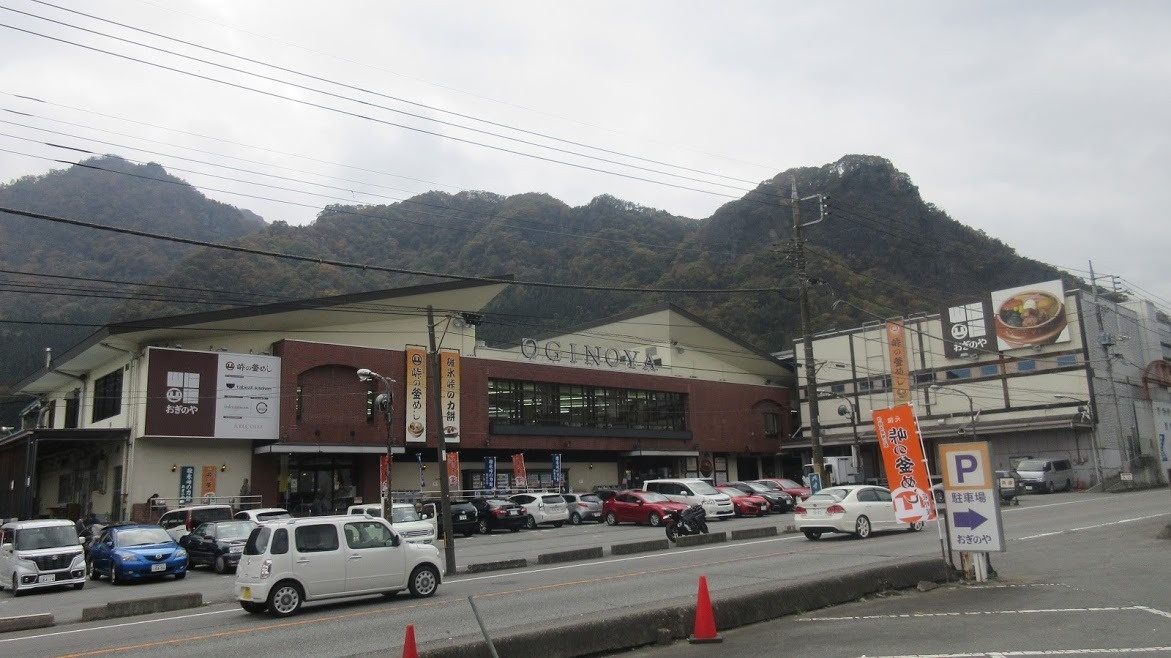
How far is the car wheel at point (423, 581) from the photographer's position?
15.5 metres

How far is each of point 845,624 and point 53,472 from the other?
164ft

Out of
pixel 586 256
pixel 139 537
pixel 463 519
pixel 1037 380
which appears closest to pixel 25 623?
pixel 139 537

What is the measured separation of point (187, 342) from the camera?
128ft

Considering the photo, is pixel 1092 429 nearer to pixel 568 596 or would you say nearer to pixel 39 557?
pixel 568 596

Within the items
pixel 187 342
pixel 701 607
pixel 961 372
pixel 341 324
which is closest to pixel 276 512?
pixel 187 342

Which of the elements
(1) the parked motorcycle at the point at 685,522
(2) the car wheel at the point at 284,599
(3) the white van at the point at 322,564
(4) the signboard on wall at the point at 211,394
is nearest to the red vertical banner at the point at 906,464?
(3) the white van at the point at 322,564

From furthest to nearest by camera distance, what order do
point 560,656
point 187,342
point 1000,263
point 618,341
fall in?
1. point 1000,263
2. point 618,341
3. point 187,342
4. point 560,656

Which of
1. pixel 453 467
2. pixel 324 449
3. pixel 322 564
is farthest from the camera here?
pixel 453 467

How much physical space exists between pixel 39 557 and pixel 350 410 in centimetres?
2117

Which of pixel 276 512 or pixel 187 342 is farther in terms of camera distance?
pixel 187 342

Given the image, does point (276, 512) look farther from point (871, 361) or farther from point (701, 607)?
point (871, 361)

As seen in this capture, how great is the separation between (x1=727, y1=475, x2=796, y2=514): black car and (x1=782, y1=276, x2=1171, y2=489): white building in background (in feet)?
25.9

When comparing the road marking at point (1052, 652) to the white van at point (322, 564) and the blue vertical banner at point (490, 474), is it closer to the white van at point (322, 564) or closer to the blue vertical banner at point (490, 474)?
the white van at point (322, 564)

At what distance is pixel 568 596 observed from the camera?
14.6 metres
